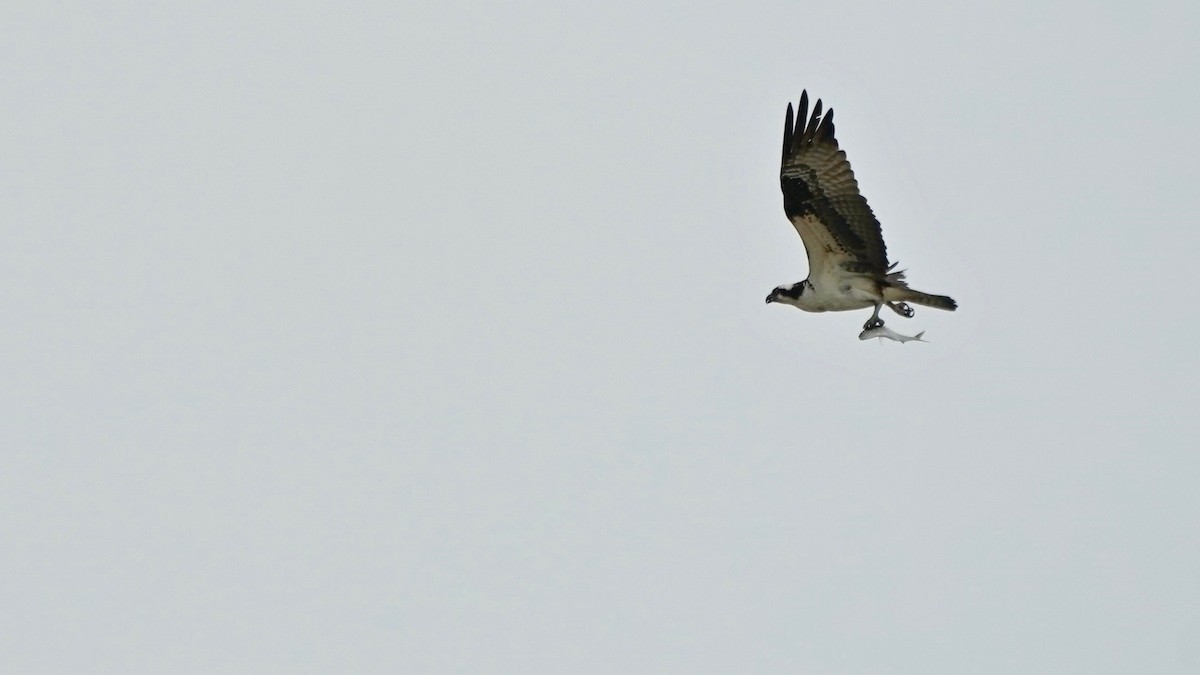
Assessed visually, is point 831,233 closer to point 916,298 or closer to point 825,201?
point 825,201

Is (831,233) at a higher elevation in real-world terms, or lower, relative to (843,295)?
higher

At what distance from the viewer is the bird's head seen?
27.9 meters

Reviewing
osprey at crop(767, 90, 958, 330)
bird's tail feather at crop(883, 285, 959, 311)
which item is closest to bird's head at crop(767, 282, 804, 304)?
osprey at crop(767, 90, 958, 330)

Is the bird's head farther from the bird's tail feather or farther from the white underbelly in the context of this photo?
the bird's tail feather

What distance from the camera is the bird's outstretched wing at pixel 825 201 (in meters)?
26.9

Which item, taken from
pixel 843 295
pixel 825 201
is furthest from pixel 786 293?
pixel 825 201

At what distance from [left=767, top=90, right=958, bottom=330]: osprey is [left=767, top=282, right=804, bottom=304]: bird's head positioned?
12 millimetres

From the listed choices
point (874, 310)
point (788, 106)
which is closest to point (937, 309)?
point (874, 310)

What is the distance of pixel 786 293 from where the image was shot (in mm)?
27922

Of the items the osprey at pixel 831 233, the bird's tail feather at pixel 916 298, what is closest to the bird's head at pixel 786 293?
the osprey at pixel 831 233

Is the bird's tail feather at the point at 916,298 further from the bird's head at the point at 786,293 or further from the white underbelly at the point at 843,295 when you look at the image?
the bird's head at the point at 786,293

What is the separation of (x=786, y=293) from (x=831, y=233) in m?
0.99

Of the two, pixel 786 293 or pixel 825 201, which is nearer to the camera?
pixel 825 201

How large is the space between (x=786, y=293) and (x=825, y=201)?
1.36m
